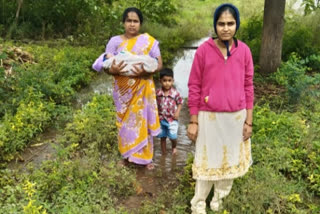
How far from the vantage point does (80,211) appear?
10.7 feet

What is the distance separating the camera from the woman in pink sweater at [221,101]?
2.70 meters

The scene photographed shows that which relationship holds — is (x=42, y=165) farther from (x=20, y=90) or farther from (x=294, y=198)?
(x=294, y=198)

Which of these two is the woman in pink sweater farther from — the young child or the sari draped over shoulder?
the young child

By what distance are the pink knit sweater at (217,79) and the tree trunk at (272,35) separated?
467 cm

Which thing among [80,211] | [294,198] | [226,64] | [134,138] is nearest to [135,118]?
[134,138]

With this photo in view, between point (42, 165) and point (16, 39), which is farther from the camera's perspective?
point (16, 39)

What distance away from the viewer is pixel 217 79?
271 centimetres

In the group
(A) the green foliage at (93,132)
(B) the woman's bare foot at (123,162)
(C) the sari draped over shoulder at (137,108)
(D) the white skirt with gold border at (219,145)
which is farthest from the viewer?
(A) the green foliage at (93,132)

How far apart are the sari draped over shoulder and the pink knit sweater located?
3.69 ft

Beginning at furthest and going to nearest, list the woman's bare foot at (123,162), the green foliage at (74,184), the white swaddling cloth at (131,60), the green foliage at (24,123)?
the green foliage at (24,123) → the woman's bare foot at (123,162) → the white swaddling cloth at (131,60) → the green foliage at (74,184)

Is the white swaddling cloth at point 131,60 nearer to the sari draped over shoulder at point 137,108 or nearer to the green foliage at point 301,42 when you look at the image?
the sari draped over shoulder at point 137,108

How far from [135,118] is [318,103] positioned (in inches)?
127

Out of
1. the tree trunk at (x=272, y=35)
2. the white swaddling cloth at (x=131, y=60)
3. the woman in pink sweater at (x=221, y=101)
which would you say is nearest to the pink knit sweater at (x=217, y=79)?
the woman in pink sweater at (x=221, y=101)

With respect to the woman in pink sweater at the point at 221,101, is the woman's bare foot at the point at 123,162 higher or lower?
lower
